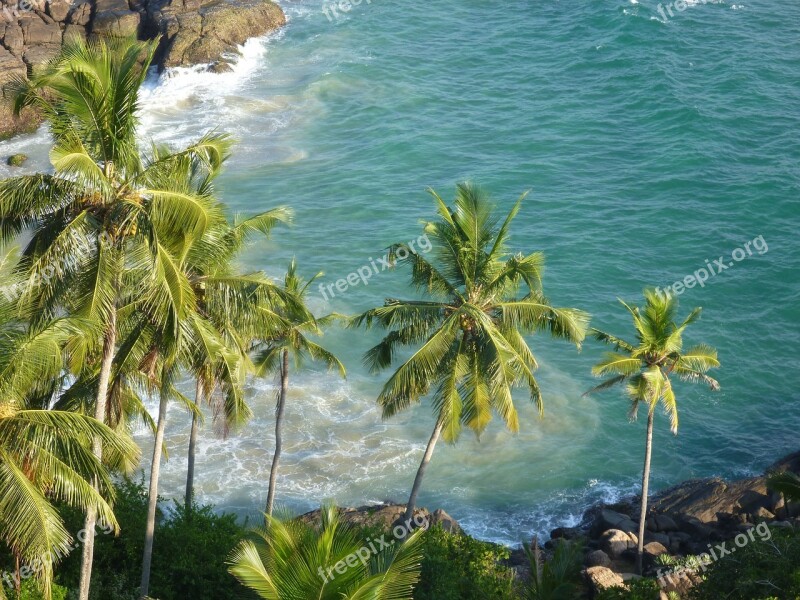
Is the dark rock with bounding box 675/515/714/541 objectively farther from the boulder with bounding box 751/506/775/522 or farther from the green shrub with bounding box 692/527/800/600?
the green shrub with bounding box 692/527/800/600

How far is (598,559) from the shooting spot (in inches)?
1159

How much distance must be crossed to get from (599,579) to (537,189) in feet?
103

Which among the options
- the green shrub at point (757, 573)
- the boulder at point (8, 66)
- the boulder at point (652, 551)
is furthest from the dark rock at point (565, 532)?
the boulder at point (8, 66)

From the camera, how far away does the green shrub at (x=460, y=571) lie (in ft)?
75.5

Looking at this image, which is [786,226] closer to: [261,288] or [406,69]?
[406,69]

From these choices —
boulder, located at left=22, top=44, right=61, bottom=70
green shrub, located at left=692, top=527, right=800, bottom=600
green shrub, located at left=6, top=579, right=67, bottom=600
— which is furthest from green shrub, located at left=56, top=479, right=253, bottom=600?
boulder, located at left=22, top=44, right=61, bottom=70

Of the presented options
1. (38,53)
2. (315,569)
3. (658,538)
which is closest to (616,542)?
(658,538)

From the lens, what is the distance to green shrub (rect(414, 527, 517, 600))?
906 inches

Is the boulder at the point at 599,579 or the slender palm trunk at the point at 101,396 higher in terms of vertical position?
the slender palm trunk at the point at 101,396

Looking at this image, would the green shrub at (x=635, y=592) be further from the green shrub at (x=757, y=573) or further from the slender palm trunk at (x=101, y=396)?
the slender palm trunk at (x=101, y=396)

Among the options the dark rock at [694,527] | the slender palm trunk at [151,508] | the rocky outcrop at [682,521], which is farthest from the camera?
the dark rock at [694,527]

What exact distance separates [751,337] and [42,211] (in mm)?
33064

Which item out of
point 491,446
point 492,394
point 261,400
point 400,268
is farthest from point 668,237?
point 492,394

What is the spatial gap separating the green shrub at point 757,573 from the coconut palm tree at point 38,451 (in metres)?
13.6
